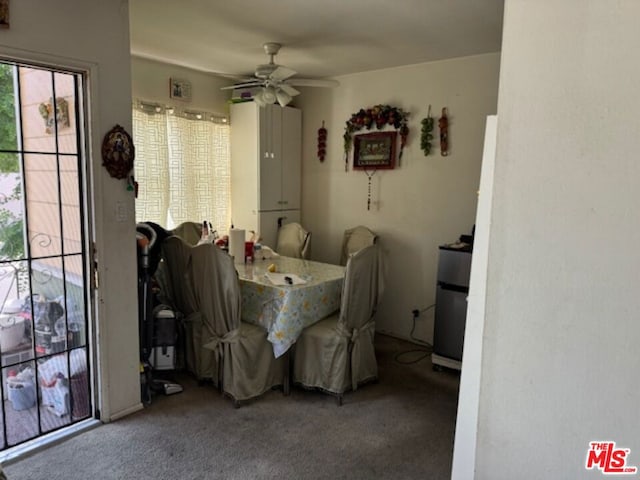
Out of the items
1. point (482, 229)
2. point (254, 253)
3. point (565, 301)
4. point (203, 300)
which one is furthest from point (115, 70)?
point (565, 301)

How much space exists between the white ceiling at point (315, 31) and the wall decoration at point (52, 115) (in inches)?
29.7

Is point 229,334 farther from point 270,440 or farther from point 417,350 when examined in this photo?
point 417,350

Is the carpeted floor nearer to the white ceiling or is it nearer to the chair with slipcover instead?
the chair with slipcover

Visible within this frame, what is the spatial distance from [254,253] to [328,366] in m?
1.26

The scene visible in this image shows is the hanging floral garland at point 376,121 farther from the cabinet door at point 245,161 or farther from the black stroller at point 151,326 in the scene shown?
the black stroller at point 151,326

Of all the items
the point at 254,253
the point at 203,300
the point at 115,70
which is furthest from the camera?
the point at 254,253

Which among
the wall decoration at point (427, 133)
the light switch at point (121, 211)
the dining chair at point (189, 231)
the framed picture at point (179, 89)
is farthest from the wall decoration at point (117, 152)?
the wall decoration at point (427, 133)

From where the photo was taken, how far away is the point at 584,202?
1003mm

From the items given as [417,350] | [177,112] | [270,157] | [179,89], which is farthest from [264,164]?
[417,350]

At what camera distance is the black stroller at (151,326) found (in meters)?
2.87

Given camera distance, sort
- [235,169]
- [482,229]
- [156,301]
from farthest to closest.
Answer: [235,169], [156,301], [482,229]

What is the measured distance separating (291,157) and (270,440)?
299 centimetres

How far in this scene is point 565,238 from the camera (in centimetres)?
103

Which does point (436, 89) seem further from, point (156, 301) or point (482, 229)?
point (156, 301)
